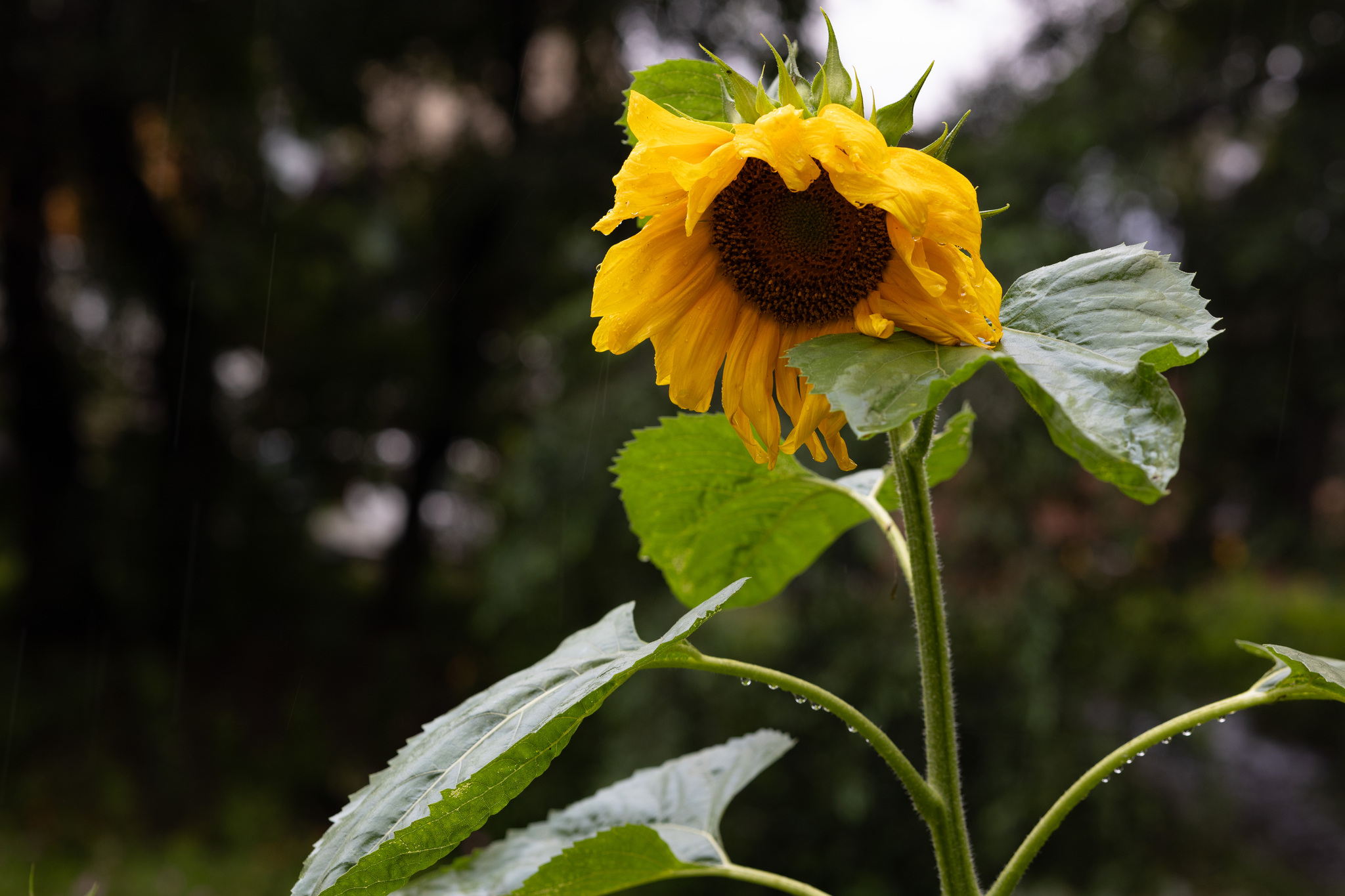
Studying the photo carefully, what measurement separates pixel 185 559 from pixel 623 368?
276 centimetres

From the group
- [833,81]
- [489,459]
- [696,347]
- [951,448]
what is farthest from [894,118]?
[489,459]

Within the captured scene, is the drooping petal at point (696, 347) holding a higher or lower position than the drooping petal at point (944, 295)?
lower

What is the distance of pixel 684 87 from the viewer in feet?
1.59

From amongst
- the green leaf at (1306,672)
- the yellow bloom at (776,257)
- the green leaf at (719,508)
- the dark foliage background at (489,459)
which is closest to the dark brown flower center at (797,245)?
the yellow bloom at (776,257)

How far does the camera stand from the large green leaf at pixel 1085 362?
1.10 ft

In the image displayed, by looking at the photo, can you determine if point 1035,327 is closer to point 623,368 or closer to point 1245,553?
point 623,368

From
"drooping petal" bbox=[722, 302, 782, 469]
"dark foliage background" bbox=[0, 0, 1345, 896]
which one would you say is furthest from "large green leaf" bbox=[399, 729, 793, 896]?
"dark foliage background" bbox=[0, 0, 1345, 896]

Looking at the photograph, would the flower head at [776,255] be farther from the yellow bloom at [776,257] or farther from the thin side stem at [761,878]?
the thin side stem at [761,878]

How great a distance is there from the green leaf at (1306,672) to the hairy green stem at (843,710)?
0.16m

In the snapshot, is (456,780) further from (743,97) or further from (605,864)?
(743,97)

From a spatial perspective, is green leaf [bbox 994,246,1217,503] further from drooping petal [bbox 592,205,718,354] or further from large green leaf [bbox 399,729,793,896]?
large green leaf [bbox 399,729,793,896]

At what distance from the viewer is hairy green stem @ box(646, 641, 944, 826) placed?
45 centimetres

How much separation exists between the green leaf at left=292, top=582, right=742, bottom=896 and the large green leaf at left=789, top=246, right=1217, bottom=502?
0.10 meters

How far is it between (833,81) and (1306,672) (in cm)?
33
